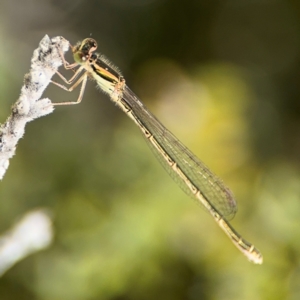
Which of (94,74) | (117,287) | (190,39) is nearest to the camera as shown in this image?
(94,74)

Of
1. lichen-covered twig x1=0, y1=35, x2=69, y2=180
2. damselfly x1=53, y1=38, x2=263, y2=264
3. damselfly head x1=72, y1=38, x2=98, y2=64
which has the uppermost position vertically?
damselfly head x1=72, y1=38, x2=98, y2=64

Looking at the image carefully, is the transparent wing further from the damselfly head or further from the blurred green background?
the damselfly head

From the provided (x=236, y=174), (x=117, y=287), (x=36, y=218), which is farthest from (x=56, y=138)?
(x=236, y=174)

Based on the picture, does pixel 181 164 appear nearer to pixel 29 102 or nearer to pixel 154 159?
pixel 154 159

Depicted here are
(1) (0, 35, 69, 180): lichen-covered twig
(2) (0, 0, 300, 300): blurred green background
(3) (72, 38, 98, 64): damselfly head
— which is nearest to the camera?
(1) (0, 35, 69, 180): lichen-covered twig

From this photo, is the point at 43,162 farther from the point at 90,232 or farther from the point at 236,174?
the point at 236,174

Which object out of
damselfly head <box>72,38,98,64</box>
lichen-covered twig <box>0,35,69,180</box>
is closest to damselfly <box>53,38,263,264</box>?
damselfly head <box>72,38,98,64</box>

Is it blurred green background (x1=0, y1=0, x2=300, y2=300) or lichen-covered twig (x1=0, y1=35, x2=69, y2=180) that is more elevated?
blurred green background (x1=0, y1=0, x2=300, y2=300)
